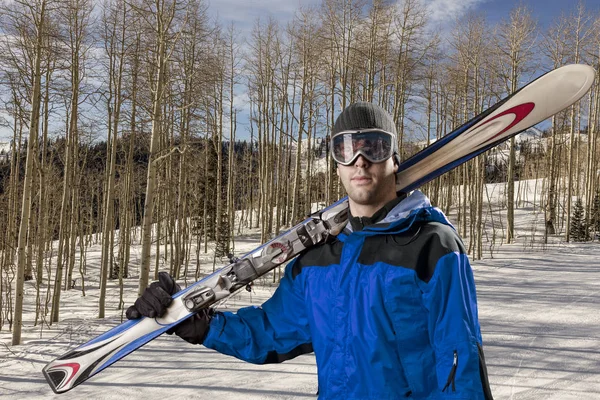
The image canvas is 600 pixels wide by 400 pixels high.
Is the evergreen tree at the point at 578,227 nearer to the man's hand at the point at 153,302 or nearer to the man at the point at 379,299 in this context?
the man at the point at 379,299

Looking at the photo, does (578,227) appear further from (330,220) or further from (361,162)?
(361,162)

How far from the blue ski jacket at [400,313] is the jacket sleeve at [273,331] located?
19 centimetres

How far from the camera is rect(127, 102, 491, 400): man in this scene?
1.33 m

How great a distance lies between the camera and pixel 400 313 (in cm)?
141

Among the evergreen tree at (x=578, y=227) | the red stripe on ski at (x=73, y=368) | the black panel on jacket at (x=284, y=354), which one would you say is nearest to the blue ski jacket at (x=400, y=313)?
the black panel on jacket at (x=284, y=354)

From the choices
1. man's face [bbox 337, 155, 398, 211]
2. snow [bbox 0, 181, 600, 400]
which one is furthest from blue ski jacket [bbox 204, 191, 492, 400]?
snow [bbox 0, 181, 600, 400]

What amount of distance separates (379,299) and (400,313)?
80 mm

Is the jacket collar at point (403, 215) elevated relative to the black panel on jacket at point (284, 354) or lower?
elevated

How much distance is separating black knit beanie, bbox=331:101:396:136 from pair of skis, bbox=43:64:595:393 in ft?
1.23

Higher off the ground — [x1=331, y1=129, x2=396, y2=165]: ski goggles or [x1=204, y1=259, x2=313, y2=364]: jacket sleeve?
[x1=331, y1=129, x2=396, y2=165]: ski goggles

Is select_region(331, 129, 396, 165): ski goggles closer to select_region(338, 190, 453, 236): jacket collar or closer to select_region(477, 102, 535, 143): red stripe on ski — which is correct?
select_region(338, 190, 453, 236): jacket collar

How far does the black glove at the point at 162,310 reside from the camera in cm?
202

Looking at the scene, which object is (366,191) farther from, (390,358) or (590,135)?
(590,135)

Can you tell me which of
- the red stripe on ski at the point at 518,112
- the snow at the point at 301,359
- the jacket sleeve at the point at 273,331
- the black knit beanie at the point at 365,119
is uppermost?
the red stripe on ski at the point at 518,112
